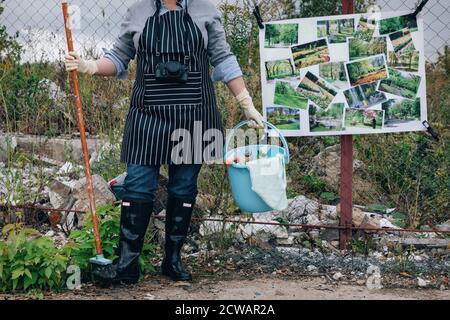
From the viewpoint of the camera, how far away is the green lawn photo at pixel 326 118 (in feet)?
16.5

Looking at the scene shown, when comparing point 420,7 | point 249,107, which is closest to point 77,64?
point 249,107

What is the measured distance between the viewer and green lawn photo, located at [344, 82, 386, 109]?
4977 millimetres

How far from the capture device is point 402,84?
495 cm

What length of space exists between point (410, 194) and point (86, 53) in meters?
4.20

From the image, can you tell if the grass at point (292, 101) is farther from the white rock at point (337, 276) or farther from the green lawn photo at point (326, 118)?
the white rock at point (337, 276)

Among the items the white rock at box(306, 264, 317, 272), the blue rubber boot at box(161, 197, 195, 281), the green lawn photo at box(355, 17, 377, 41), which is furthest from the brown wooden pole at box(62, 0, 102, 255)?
the green lawn photo at box(355, 17, 377, 41)

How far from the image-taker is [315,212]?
5.65 metres

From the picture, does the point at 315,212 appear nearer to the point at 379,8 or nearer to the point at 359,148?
the point at 359,148

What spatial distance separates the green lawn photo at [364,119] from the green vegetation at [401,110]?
49 mm

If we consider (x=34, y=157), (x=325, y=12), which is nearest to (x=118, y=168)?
(x=34, y=157)

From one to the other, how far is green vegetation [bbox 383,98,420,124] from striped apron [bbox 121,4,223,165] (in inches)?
56.6

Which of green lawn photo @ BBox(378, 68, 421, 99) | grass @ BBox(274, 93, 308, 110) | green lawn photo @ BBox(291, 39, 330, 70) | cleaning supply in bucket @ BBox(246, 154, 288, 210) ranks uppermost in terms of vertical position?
green lawn photo @ BBox(291, 39, 330, 70)

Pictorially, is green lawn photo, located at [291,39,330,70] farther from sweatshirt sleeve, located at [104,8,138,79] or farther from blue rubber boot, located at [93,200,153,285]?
blue rubber boot, located at [93,200,153,285]

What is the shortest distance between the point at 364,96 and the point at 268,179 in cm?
119
